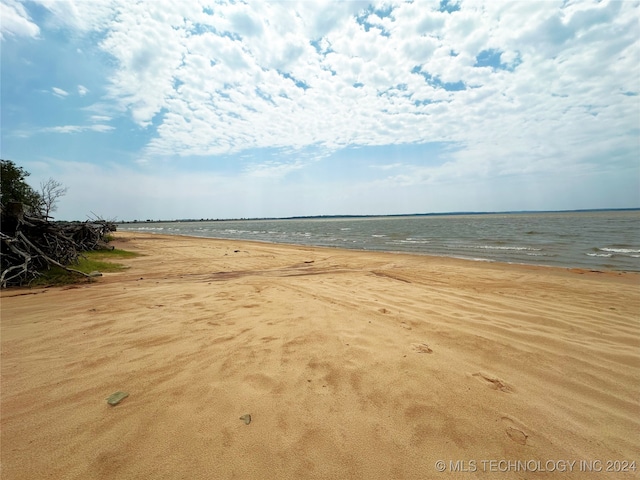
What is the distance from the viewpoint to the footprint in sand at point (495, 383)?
2.59 m

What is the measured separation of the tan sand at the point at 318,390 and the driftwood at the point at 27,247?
7.02 ft

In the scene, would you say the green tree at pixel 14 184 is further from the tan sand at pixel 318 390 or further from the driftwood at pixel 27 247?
the tan sand at pixel 318 390

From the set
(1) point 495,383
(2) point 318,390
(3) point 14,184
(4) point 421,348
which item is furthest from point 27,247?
(3) point 14,184

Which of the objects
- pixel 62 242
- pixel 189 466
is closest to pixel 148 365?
pixel 189 466

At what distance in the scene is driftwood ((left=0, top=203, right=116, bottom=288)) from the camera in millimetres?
6844

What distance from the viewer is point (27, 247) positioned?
744 centimetres

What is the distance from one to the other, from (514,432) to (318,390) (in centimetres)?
151

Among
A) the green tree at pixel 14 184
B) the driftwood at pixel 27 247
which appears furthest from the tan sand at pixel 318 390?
the green tree at pixel 14 184

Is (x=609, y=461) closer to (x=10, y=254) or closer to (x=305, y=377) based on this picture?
(x=305, y=377)

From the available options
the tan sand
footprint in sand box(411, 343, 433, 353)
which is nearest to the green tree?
the tan sand

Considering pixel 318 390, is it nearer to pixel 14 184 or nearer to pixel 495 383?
pixel 495 383

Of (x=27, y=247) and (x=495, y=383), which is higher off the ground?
(x=27, y=247)

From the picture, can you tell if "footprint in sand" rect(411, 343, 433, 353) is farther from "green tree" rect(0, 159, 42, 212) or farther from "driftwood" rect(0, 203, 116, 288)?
"green tree" rect(0, 159, 42, 212)

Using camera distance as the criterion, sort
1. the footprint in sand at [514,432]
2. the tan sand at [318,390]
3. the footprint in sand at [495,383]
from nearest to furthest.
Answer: the tan sand at [318,390]
the footprint in sand at [514,432]
the footprint in sand at [495,383]
